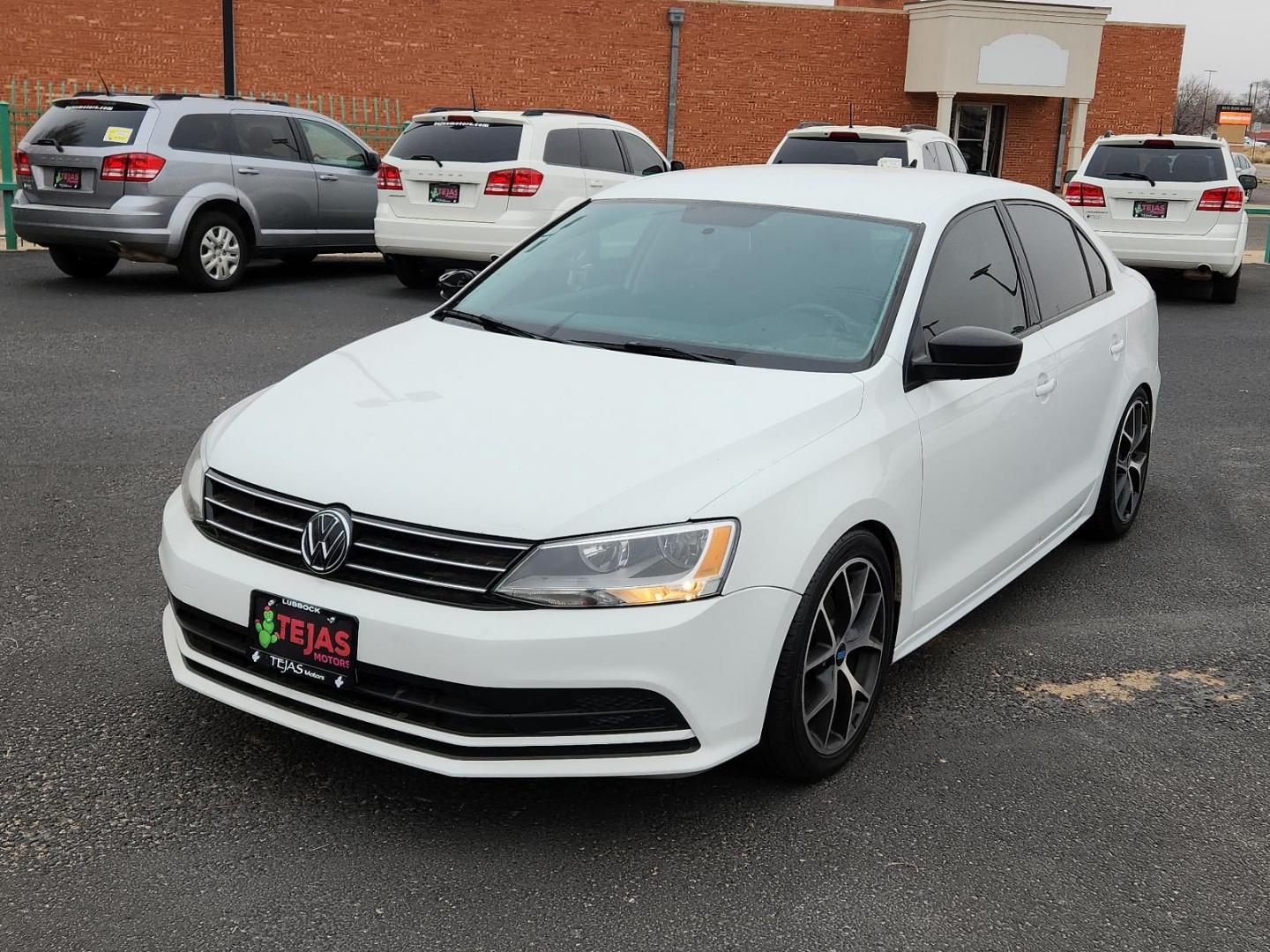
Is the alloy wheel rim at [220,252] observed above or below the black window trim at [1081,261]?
below

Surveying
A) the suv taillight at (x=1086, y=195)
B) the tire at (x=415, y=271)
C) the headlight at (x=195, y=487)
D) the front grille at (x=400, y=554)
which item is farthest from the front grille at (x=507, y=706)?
the suv taillight at (x=1086, y=195)

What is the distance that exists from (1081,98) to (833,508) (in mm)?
35189

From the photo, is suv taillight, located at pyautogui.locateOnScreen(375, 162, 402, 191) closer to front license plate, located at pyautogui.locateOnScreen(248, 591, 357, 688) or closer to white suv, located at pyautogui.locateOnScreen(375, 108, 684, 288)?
white suv, located at pyautogui.locateOnScreen(375, 108, 684, 288)

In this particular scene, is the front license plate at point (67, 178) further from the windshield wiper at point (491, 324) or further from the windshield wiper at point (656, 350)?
the windshield wiper at point (656, 350)

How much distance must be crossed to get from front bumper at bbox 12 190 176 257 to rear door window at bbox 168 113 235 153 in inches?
25.6

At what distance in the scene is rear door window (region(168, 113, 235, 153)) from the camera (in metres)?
12.7

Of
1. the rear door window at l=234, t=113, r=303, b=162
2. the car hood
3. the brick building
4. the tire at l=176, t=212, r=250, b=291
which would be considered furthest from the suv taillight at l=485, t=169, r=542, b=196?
the brick building

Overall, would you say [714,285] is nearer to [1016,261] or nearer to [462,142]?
[1016,261]

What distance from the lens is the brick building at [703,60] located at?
2838 centimetres

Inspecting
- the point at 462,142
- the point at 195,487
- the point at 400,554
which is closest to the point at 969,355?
the point at 400,554

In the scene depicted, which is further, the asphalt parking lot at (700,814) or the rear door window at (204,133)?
the rear door window at (204,133)

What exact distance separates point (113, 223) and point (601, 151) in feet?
15.2

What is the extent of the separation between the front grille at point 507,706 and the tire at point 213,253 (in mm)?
10412

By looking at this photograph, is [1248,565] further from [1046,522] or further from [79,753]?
[79,753]
